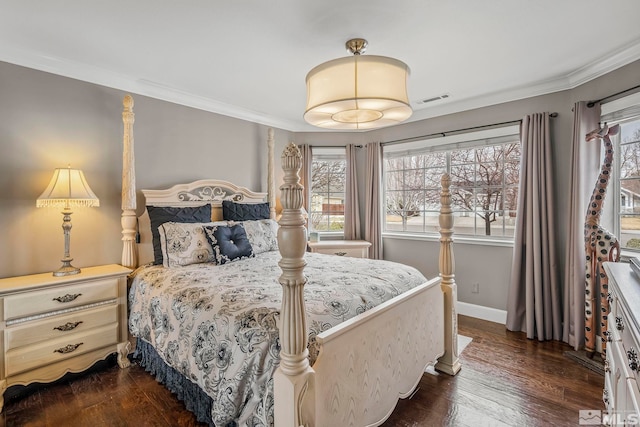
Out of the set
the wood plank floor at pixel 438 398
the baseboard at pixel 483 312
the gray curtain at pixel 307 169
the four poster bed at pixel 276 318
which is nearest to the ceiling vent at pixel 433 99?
the four poster bed at pixel 276 318

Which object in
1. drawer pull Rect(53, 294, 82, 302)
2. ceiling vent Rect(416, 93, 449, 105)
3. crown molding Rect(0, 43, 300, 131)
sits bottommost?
drawer pull Rect(53, 294, 82, 302)

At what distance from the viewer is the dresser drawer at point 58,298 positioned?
79.7 inches

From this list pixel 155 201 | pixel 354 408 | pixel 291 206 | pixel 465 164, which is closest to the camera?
pixel 291 206

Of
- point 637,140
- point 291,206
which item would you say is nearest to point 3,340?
point 291,206

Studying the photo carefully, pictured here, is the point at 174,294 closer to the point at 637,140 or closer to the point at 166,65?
the point at 166,65

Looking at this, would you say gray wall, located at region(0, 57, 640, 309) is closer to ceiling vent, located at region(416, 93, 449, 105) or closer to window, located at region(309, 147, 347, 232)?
ceiling vent, located at region(416, 93, 449, 105)

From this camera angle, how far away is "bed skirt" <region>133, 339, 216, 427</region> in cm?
178

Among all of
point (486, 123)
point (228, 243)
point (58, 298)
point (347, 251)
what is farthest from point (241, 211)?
point (486, 123)

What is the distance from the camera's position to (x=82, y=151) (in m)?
2.63

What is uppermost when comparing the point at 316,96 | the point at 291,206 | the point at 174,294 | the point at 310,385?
the point at 316,96

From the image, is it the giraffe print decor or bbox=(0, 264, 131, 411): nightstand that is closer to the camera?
bbox=(0, 264, 131, 411): nightstand

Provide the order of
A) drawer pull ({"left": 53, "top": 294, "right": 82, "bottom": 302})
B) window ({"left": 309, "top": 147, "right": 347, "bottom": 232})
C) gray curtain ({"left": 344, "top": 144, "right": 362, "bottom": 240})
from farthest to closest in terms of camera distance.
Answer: window ({"left": 309, "top": 147, "right": 347, "bottom": 232}) → gray curtain ({"left": 344, "top": 144, "right": 362, "bottom": 240}) → drawer pull ({"left": 53, "top": 294, "right": 82, "bottom": 302})

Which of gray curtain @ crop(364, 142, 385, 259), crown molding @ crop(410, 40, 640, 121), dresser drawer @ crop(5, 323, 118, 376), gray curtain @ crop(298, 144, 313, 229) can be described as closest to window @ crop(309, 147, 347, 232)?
gray curtain @ crop(298, 144, 313, 229)

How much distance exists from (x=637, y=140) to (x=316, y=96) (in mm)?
2641
